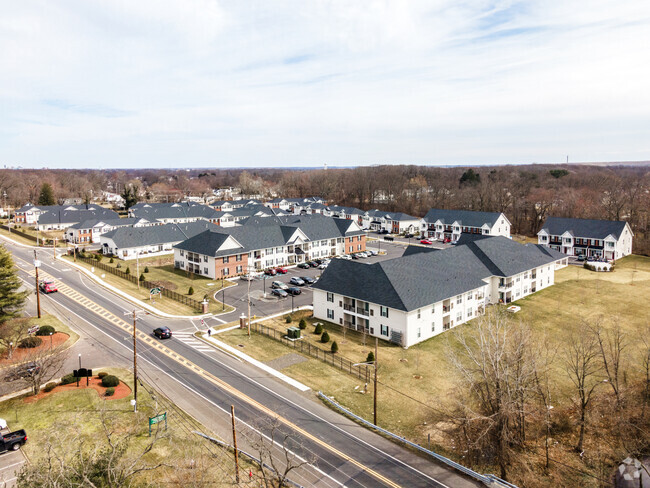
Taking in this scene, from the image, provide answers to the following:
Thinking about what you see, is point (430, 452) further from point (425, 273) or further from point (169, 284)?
point (169, 284)

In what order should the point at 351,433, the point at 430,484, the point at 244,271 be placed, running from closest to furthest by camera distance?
the point at 430,484 < the point at 351,433 < the point at 244,271

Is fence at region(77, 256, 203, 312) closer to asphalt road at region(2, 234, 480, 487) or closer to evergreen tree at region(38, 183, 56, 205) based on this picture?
asphalt road at region(2, 234, 480, 487)

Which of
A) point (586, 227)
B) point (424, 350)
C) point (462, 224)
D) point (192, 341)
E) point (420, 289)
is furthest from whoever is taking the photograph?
point (462, 224)

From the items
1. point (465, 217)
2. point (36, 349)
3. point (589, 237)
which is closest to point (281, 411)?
point (36, 349)

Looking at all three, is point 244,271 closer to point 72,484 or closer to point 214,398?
point 214,398

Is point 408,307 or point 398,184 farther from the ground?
point 398,184

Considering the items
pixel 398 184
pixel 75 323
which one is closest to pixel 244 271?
pixel 75 323

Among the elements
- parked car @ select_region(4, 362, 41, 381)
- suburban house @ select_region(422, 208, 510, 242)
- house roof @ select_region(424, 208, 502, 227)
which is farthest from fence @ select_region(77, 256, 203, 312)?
house roof @ select_region(424, 208, 502, 227)
